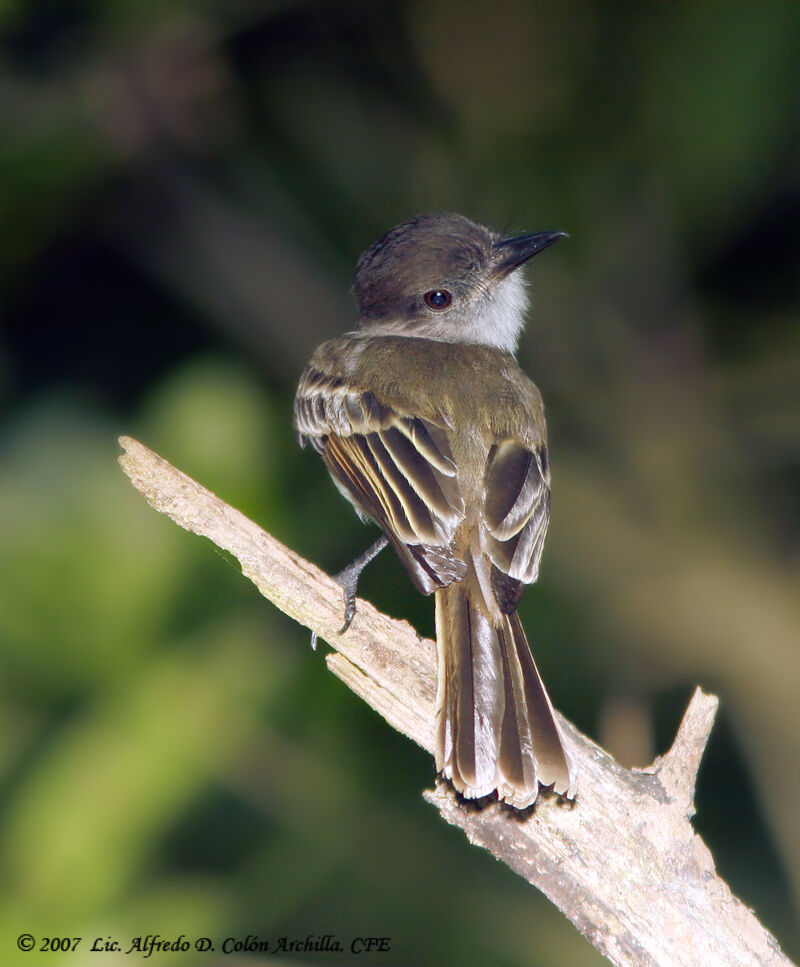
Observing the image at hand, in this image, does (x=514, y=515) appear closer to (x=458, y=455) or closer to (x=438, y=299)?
(x=458, y=455)

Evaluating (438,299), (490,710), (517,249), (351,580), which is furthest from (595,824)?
(517,249)

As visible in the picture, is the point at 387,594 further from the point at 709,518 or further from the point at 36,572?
the point at 36,572

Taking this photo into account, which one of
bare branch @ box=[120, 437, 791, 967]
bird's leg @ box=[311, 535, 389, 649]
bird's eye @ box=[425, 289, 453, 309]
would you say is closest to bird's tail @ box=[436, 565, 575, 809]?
bare branch @ box=[120, 437, 791, 967]

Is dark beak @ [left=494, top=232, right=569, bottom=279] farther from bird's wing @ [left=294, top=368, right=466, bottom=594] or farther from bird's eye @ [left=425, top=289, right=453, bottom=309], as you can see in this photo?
bird's wing @ [left=294, top=368, right=466, bottom=594]

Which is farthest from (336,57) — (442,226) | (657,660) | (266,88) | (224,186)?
(657,660)

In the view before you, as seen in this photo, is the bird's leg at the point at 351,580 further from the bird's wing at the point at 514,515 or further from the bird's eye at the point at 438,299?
the bird's eye at the point at 438,299

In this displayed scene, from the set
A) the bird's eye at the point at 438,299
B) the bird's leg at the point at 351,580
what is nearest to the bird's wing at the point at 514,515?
the bird's leg at the point at 351,580
